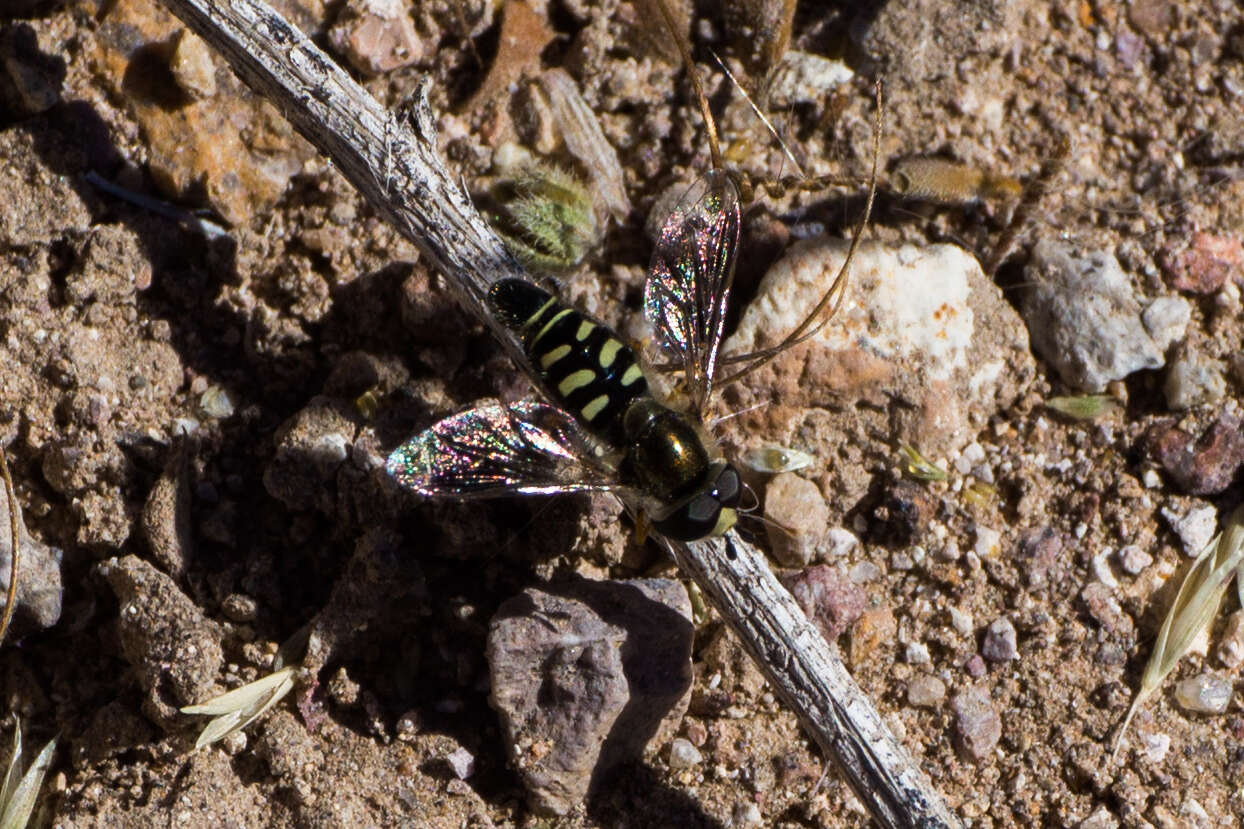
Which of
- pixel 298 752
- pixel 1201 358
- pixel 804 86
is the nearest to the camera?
pixel 298 752

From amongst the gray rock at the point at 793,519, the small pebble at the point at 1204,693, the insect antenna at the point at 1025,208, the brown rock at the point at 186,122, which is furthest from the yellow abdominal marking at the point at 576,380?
the small pebble at the point at 1204,693

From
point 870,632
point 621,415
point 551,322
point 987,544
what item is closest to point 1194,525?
point 987,544

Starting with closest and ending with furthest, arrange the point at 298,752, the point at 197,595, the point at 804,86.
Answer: the point at 298,752 → the point at 197,595 → the point at 804,86

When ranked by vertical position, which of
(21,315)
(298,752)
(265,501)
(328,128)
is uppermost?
(328,128)

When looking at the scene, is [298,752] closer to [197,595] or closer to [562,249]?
[197,595]

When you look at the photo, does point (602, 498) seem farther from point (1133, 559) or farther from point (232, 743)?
point (1133, 559)

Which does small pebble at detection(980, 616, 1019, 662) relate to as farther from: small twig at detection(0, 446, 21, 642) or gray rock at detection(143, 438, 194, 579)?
small twig at detection(0, 446, 21, 642)

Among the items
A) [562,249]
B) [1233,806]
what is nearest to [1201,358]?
[1233,806]
